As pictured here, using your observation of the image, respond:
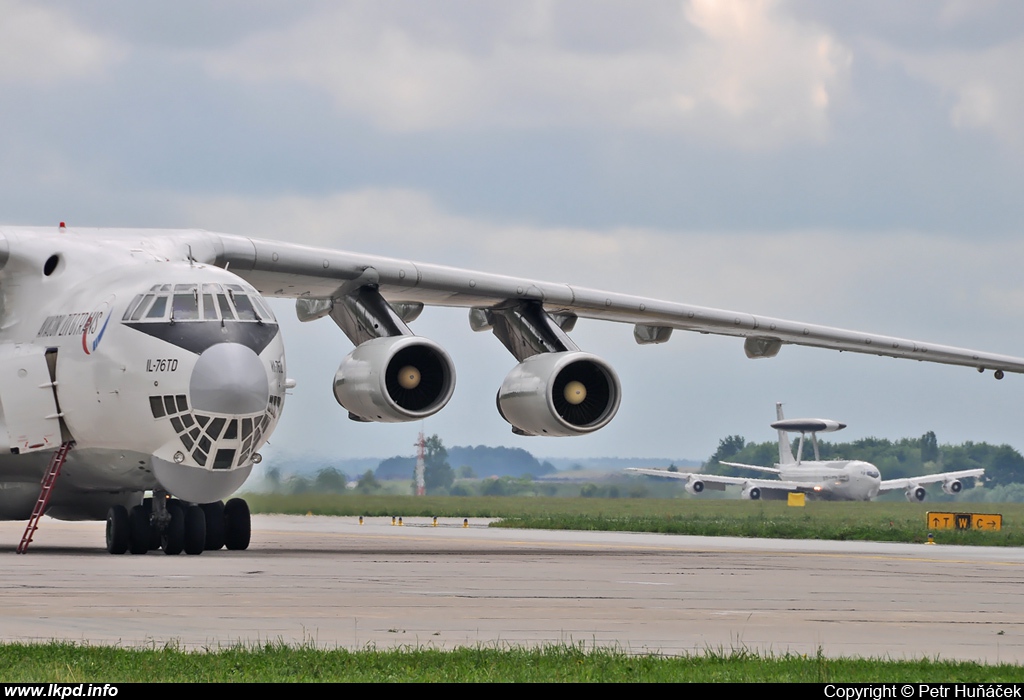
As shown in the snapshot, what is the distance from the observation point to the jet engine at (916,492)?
274 feet

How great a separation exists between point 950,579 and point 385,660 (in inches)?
346

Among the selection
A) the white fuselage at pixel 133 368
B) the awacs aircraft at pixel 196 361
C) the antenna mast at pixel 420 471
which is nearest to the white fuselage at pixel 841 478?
the antenna mast at pixel 420 471

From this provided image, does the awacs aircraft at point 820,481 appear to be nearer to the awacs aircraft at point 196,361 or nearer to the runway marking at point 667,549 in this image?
the runway marking at point 667,549

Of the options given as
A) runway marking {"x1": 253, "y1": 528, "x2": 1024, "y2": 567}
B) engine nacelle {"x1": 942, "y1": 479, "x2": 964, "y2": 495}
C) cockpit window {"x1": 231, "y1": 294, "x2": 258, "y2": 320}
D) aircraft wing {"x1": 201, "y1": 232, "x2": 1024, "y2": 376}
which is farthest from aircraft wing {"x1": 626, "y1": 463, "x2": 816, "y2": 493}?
cockpit window {"x1": 231, "y1": 294, "x2": 258, "y2": 320}

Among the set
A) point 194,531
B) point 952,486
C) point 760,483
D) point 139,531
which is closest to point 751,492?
point 760,483

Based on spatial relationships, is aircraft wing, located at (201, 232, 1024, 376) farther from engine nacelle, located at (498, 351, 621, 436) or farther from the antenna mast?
the antenna mast

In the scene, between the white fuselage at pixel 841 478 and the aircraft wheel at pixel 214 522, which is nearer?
the aircraft wheel at pixel 214 522

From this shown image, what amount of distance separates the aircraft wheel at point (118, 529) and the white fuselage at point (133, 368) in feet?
1.44

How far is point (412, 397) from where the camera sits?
19188 mm

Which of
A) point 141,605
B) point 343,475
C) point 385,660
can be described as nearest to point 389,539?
point 343,475

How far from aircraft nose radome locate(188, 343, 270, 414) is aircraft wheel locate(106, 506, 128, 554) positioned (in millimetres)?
2266

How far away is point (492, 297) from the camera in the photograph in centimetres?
2122

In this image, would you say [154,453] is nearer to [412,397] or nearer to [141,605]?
[412,397]

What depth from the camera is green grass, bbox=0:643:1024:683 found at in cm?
698
